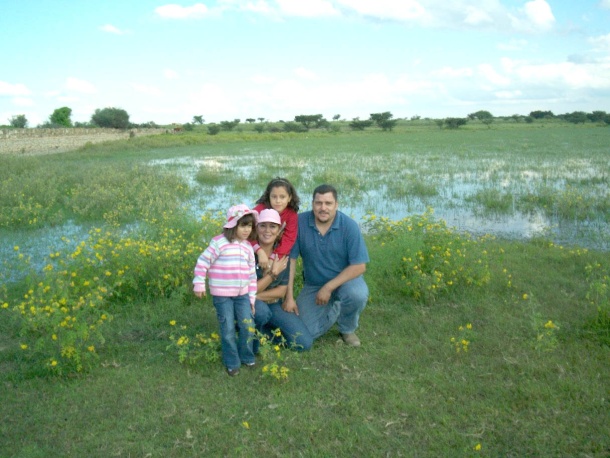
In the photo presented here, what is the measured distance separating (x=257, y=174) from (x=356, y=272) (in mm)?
14940

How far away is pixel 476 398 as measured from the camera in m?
3.90

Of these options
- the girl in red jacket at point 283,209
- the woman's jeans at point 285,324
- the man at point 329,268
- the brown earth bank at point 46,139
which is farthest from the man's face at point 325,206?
the brown earth bank at point 46,139

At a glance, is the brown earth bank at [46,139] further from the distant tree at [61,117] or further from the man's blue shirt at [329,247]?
the man's blue shirt at [329,247]

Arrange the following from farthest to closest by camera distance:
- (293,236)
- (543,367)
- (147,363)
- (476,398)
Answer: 1. (293,236)
2. (147,363)
3. (543,367)
4. (476,398)

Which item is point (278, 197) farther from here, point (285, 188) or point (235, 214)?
point (235, 214)

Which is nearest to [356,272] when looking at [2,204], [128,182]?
[2,204]

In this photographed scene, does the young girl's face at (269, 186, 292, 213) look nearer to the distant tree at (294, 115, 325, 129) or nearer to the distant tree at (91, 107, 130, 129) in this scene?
the distant tree at (91, 107, 130, 129)

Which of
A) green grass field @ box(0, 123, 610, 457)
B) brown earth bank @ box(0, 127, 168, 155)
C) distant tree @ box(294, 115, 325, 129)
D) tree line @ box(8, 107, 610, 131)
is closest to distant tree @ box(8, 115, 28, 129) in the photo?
tree line @ box(8, 107, 610, 131)

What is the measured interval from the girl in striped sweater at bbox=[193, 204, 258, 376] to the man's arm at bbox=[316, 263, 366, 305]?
70 cm

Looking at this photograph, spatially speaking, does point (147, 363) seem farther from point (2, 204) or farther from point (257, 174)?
point (257, 174)

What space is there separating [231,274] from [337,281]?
101cm

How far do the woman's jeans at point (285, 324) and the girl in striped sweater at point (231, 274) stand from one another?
0.31 m

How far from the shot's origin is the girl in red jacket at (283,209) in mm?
4809

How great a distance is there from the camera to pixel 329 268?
5.01 metres
